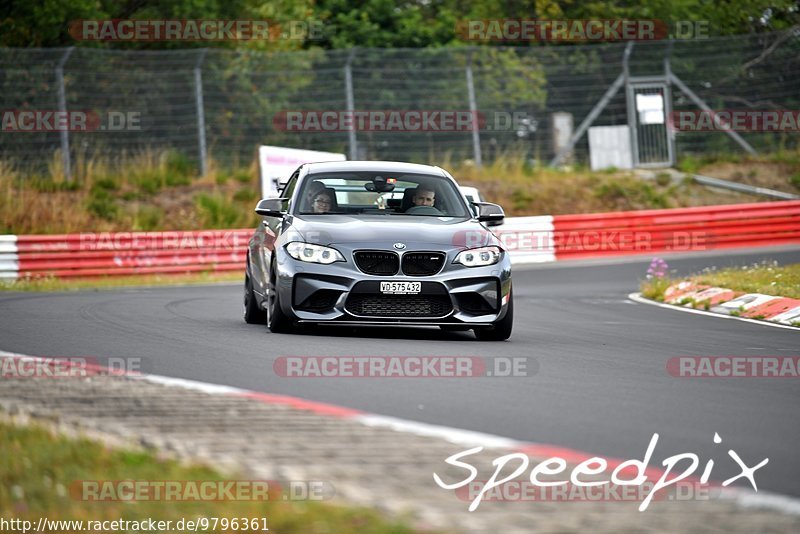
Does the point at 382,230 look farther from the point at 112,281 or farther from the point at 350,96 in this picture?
the point at 350,96

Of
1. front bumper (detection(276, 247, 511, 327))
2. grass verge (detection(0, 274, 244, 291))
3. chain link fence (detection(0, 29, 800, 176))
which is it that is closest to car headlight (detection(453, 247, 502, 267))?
front bumper (detection(276, 247, 511, 327))

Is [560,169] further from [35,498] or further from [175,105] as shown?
[35,498]

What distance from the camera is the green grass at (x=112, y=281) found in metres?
21.7

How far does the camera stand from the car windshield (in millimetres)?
12305

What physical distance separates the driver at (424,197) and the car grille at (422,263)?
4.33ft

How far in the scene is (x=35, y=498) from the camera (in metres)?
5.04

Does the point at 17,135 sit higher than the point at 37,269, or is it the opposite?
the point at 17,135

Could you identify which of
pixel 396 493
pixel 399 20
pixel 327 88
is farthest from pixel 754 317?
pixel 399 20

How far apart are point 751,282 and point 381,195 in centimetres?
647

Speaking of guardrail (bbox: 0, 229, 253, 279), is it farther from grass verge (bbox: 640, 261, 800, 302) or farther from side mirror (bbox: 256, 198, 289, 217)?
side mirror (bbox: 256, 198, 289, 217)

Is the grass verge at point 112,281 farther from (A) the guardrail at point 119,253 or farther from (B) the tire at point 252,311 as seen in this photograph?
(B) the tire at point 252,311

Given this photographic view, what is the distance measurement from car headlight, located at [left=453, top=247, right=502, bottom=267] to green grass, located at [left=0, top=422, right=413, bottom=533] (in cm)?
559

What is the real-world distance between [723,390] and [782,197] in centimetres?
2595

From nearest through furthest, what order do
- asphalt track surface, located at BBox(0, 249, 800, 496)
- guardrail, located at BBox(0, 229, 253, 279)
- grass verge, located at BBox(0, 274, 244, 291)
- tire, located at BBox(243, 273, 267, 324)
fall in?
asphalt track surface, located at BBox(0, 249, 800, 496)
tire, located at BBox(243, 273, 267, 324)
grass verge, located at BBox(0, 274, 244, 291)
guardrail, located at BBox(0, 229, 253, 279)
